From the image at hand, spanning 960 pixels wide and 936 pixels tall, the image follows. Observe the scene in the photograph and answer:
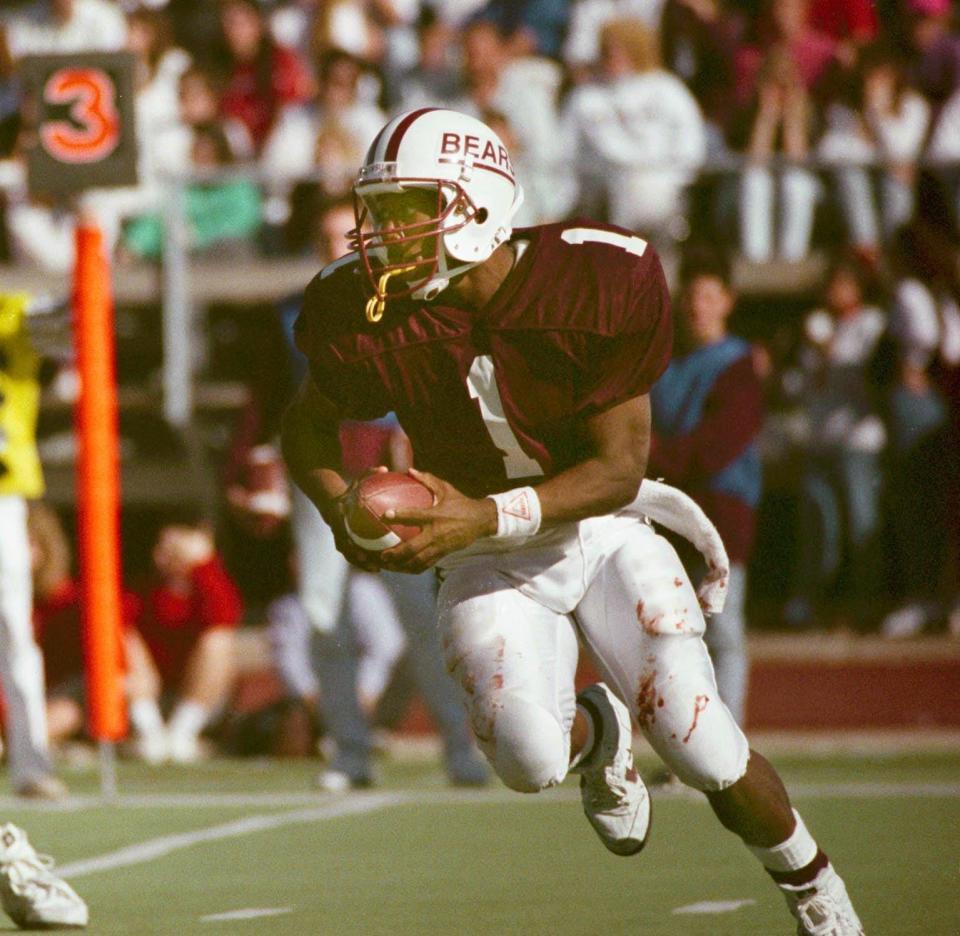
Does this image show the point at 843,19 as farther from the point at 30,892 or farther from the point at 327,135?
the point at 30,892

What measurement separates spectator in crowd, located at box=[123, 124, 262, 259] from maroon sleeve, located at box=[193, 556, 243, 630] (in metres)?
1.89

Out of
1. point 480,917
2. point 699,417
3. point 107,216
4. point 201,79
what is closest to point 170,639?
point 107,216

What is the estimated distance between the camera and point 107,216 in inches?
458

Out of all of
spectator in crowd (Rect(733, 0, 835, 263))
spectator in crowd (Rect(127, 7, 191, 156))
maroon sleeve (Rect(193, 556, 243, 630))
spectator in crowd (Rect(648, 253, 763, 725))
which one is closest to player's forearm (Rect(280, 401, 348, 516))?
spectator in crowd (Rect(648, 253, 763, 725))

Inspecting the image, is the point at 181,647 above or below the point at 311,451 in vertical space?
below

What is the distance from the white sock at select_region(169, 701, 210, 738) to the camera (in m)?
10.2

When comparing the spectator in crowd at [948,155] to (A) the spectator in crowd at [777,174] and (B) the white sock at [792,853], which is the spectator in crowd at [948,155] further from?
(B) the white sock at [792,853]

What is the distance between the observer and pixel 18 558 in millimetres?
8023

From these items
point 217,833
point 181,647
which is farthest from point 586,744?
point 181,647

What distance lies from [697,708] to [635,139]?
698cm

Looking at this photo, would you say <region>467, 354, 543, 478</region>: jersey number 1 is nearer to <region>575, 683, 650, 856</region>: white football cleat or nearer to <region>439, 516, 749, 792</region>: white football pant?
<region>439, 516, 749, 792</region>: white football pant

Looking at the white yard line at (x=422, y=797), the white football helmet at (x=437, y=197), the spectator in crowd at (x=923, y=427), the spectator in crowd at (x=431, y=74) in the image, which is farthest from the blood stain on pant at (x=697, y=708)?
the spectator in crowd at (x=431, y=74)

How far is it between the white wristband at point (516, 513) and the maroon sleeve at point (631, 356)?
0.26 metres

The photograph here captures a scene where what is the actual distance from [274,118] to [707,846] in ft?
21.4
